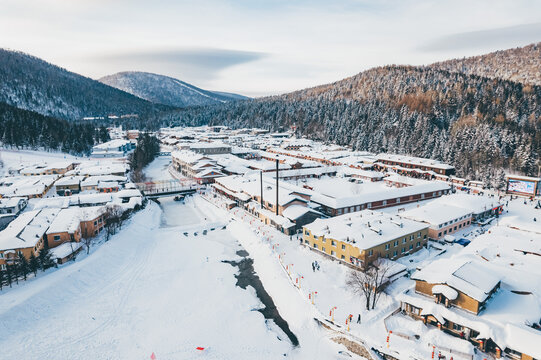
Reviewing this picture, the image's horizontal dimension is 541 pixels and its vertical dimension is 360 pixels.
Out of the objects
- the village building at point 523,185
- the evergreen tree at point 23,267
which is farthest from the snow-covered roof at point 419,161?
the evergreen tree at point 23,267

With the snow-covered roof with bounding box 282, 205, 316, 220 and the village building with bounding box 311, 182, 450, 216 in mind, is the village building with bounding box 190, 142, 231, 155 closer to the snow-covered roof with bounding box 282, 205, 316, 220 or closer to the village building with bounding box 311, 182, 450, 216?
the village building with bounding box 311, 182, 450, 216

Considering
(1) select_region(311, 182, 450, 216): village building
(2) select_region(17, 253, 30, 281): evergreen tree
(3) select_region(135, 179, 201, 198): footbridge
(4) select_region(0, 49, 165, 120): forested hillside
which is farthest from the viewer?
(4) select_region(0, 49, 165, 120): forested hillside

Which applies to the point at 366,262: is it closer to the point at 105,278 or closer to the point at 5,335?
the point at 105,278

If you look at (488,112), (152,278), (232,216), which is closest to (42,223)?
(152,278)

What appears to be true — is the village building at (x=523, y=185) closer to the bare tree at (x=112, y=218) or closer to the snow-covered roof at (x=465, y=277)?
the snow-covered roof at (x=465, y=277)

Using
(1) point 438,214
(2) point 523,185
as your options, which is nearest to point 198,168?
(1) point 438,214

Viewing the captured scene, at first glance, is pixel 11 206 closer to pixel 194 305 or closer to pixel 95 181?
pixel 95 181

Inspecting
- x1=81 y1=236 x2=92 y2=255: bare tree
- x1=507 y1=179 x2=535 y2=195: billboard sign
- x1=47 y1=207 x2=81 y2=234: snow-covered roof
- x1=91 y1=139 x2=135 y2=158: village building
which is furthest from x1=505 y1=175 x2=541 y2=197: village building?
x1=91 y1=139 x2=135 y2=158: village building
